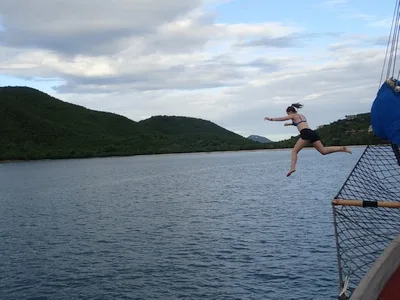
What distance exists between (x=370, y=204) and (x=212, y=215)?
1688 inches

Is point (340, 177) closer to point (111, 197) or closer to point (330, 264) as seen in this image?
point (111, 197)

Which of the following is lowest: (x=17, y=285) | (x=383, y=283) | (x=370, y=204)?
(x=17, y=285)

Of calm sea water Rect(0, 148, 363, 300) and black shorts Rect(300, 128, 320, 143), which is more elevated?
black shorts Rect(300, 128, 320, 143)

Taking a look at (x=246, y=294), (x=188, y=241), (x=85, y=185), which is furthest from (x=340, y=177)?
(x=246, y=294)

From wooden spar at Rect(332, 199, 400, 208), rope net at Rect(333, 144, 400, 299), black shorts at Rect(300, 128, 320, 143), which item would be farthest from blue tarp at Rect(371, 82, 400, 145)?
black shorts at Rect(300, 128, 320, 143)

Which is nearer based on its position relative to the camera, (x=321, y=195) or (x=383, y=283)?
(x=383, y=283)

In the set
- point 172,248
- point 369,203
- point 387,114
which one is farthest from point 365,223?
point 172,248

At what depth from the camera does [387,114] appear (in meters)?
11.2

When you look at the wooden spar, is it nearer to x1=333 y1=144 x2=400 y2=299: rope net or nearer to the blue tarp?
x1=333 y1=144 x2=400 y2=299: rope net

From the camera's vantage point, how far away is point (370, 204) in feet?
35.6

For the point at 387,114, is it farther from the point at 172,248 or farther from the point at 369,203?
the point at 172,248

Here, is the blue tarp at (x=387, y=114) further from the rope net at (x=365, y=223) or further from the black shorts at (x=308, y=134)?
the black shorts at (x=308, y=134)

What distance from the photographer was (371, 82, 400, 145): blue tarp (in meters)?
10.9

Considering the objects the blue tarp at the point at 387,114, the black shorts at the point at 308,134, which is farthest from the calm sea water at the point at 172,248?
the blue tarp at the point at 387,114
